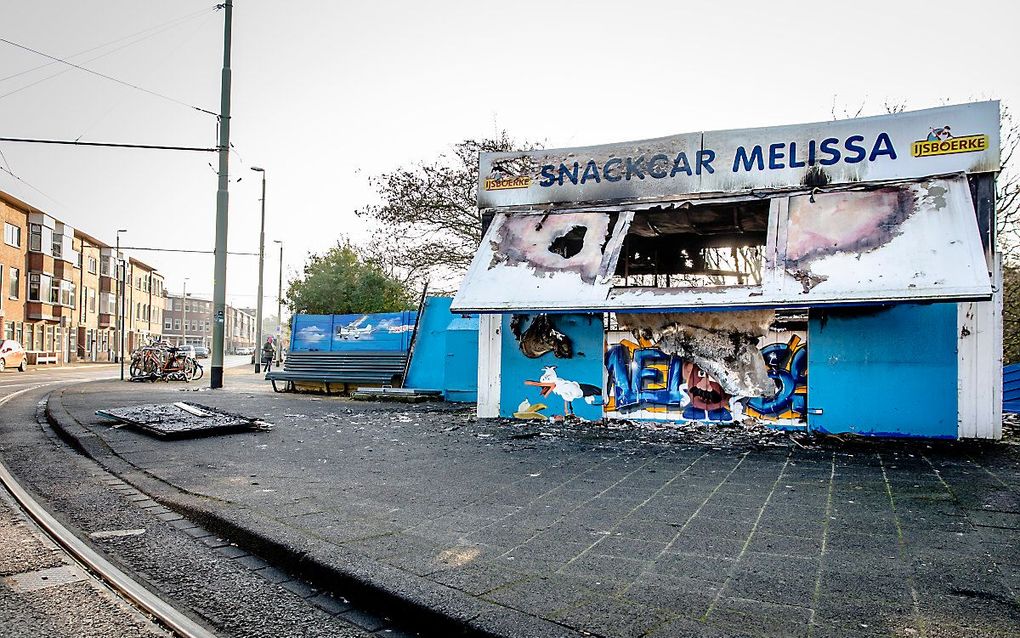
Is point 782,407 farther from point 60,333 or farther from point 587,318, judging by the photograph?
point 60,333

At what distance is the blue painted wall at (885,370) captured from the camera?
899 centimetres

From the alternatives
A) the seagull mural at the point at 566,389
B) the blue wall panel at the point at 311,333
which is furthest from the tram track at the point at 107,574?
the blue wall panel at the point at 311,333

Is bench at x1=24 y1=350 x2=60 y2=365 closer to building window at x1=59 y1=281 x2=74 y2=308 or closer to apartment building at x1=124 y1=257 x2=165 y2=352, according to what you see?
building window at x1=59 y1=281 x2=74 y2=308

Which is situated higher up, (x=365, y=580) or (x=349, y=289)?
(x=349, y=289)

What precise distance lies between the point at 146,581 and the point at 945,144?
1084 centimetres

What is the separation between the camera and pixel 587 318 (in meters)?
11.0

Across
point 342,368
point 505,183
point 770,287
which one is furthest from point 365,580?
point 342,368

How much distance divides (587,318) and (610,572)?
7.58 m

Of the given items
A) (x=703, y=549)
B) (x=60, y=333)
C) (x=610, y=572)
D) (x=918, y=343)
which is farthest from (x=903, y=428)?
(x=60, y=333)

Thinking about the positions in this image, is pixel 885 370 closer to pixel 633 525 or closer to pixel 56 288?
pixel 633 525

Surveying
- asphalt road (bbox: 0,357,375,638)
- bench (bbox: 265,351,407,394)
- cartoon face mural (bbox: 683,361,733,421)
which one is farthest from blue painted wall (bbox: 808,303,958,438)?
bench (bbox: 265,351,407,394)

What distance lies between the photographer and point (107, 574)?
3811 millimetres

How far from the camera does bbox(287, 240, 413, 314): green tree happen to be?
27156 millimetres

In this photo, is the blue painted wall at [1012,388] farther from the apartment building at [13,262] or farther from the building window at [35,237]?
the building window at [35,237]
